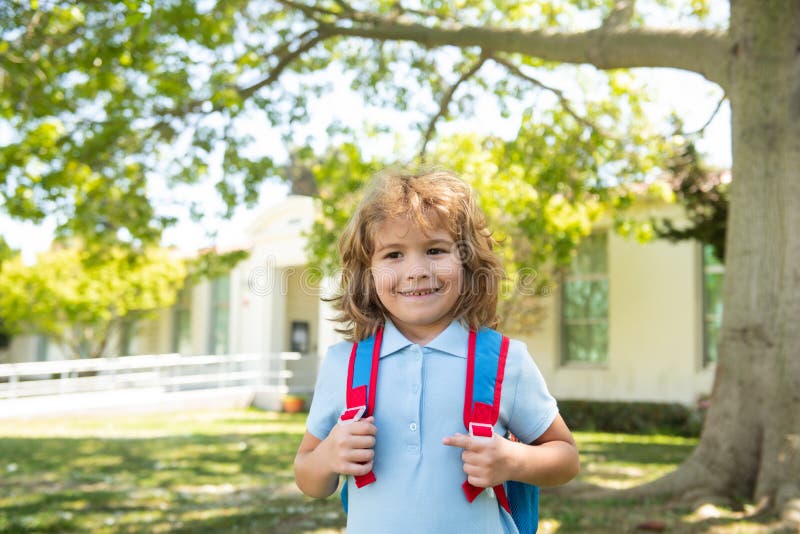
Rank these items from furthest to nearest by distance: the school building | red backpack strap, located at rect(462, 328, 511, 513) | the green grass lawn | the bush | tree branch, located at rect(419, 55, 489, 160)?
the school building
the bush
tree branch, located at rect(419, 55, 489, 160)
the green grass lawn
red backpack strap, located at rect(462, 328, 511, 513)

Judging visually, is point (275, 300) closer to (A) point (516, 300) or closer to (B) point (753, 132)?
(A) point (516, 300)

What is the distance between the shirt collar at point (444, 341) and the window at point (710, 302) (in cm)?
Result: 1250

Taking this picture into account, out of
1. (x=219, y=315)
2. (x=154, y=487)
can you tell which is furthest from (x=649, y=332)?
(x=219, y=315)

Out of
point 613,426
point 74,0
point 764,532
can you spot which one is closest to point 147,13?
point 74,0

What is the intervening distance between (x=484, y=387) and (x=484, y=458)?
0.64 ft

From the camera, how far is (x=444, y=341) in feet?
7.05

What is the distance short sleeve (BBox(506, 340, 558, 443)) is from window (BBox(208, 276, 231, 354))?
22.2 metres

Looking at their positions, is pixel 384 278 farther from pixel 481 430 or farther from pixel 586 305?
pixel 586 305

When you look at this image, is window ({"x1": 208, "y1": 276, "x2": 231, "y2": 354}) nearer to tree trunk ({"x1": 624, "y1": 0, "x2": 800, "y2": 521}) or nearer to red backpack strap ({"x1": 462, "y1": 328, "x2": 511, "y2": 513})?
tree trunk ({"x1": 624, "y1": 0, "x2": 800, "y2": 521})

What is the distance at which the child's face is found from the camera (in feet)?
7.08

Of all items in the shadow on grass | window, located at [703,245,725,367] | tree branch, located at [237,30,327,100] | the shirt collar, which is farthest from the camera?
window, located at [703,245,725,367]

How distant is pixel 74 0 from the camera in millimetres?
6559

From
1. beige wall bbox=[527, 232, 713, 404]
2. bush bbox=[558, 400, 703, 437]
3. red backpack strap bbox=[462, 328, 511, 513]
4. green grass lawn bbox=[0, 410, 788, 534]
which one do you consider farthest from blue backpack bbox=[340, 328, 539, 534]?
beige wall bbox=[527, 232, 713, 404]

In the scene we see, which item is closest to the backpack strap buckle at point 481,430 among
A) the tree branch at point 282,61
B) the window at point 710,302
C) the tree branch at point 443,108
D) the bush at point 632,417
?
the tree branch at point 282,61
